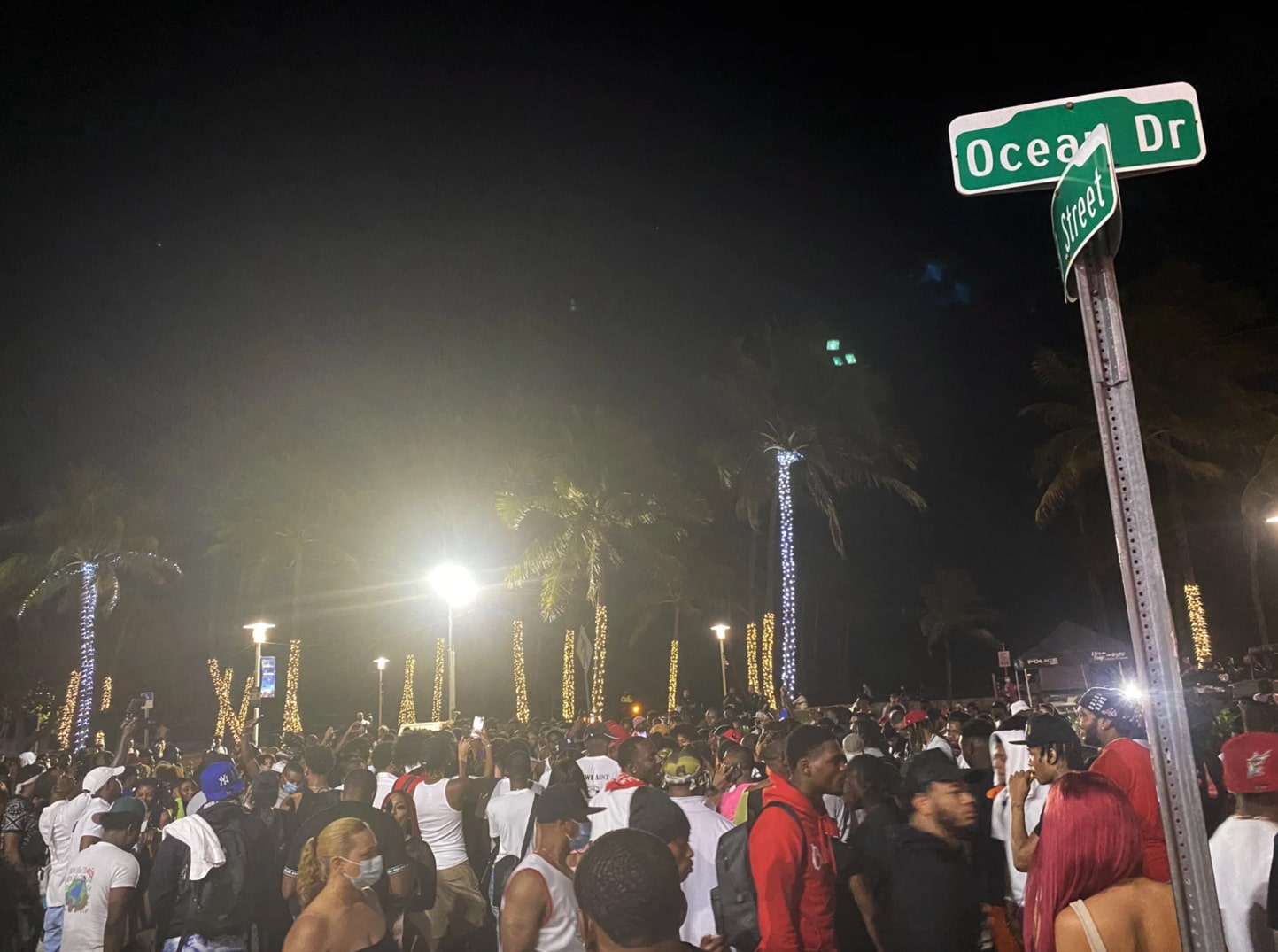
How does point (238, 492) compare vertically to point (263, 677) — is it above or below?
above

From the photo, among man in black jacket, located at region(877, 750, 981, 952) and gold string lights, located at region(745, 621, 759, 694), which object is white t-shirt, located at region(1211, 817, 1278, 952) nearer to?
man in black jacket, located at region(877, 750, 981, 952)

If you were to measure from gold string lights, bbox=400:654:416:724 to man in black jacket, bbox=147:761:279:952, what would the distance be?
38102 millimetres

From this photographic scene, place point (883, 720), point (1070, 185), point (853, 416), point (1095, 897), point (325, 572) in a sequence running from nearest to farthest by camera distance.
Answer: point (1070, 185), point (1095, 897), point (883, 720), point (853, 416), point (325, 572)

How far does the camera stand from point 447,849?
7789mm

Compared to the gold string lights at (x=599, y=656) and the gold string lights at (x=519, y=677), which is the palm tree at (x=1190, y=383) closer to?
the gold string lights at (x=599, y=656)

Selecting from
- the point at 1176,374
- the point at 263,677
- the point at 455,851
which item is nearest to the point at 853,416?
the point at 1176,374

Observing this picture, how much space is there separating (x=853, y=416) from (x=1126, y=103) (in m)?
26.3

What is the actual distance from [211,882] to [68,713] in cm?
4332

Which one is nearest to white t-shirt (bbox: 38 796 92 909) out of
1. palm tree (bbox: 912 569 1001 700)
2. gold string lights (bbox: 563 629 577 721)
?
gold string lights (bbox: 563 629 577 721)

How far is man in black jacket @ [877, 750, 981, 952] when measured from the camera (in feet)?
14.8

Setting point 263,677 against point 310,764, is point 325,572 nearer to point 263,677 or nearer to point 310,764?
point 263,677

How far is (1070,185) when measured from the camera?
3.16m

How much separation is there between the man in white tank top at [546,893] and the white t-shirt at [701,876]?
1175 millimetres

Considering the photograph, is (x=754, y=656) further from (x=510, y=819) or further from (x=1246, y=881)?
(x=1246, y=881)
